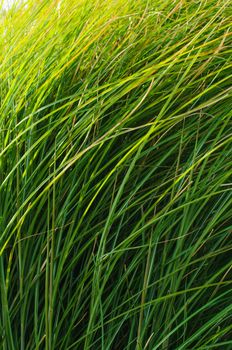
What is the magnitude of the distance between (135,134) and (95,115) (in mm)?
72

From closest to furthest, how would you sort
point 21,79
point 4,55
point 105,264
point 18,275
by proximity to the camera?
point 105,264 < point 18,275 < point 21,79 < point 4,55

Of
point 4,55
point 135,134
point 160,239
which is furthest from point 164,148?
point 4,55

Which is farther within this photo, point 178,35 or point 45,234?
point 178,35

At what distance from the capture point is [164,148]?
3.43 feet

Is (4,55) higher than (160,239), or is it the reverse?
(4,55)

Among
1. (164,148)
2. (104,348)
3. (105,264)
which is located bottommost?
(104,348)

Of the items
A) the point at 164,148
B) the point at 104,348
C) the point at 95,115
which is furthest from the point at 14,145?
the point at 104,348

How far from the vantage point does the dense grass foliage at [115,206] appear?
90 centimetres

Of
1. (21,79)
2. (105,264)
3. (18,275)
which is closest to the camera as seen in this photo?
(105,264)

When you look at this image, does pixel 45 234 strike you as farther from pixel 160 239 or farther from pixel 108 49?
pixel 108 49

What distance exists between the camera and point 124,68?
116cm

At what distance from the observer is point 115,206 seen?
91 cm

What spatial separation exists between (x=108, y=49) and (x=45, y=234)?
39 cm

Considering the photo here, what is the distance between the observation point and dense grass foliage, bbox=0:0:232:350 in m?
0.90
